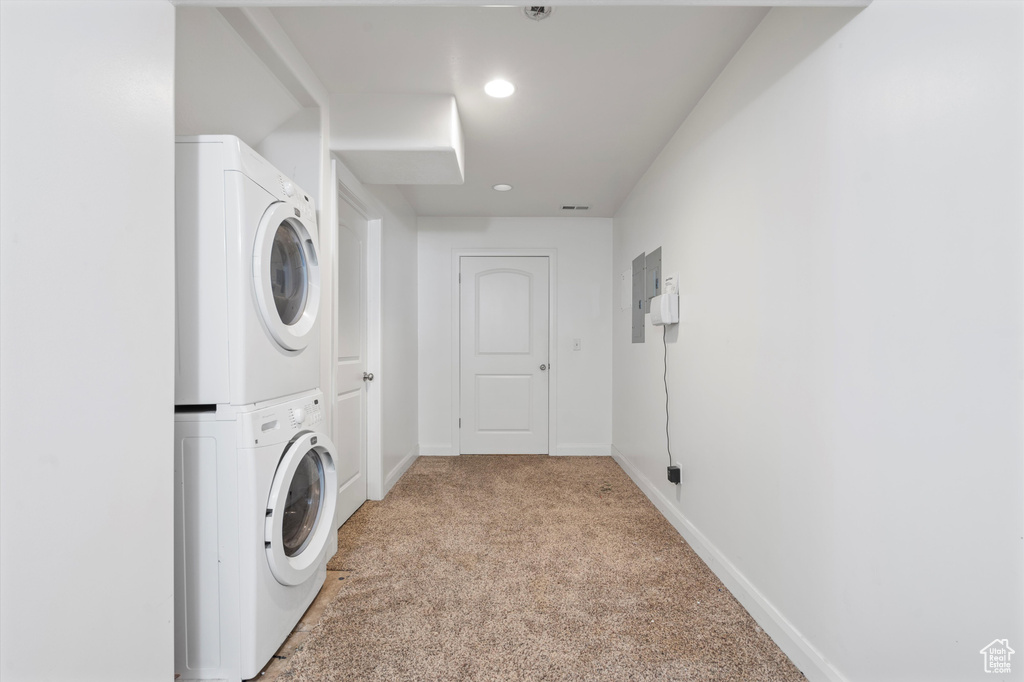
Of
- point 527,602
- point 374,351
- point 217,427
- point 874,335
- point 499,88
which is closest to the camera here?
point 874,335

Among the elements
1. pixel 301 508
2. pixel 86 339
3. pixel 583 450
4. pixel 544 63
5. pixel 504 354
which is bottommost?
pixel 583 450

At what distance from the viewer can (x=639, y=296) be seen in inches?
141

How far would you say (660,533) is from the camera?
270 cm

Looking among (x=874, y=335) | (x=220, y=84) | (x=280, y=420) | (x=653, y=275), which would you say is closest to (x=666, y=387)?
(x=653, y=275)

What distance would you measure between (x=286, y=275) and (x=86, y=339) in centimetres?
81

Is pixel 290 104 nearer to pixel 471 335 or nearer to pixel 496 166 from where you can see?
pixel 496 166

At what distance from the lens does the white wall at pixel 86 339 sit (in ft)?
2.78

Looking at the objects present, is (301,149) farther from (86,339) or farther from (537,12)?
(86,339)

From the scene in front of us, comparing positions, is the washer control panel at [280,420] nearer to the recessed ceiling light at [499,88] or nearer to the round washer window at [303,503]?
the round washer window at [303,503]

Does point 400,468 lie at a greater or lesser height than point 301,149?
lesser

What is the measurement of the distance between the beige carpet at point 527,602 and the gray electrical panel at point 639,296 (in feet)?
3.78

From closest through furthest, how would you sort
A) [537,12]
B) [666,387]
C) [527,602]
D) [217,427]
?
[217,427]
[537,12]
[527,602]
[666,387]

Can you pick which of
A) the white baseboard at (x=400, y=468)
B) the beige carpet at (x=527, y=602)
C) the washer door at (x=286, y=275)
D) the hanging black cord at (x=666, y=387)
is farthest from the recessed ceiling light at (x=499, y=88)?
the white baseboard at (x=400, y=468)

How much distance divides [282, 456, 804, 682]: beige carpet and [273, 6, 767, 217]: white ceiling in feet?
7.00
